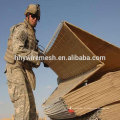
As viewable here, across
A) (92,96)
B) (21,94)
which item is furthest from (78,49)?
(21,94)

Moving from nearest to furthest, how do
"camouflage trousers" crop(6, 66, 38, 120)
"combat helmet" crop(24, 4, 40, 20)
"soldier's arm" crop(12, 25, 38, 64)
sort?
"camouflage trousers" crop(6, 66, 38, 120) → "soldier's arm" crop(12, 25, 38, 64) → "combat helmet" crop(24, 4, 40, 20)

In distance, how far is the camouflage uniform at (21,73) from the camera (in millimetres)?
3211

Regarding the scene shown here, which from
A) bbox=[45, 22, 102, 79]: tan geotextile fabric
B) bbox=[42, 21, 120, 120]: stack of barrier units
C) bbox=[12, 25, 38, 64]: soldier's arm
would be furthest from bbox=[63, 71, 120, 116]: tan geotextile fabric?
bbox=[12, 25, 38, 64]: soldier's arm

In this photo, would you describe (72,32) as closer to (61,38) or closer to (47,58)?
(61,38)

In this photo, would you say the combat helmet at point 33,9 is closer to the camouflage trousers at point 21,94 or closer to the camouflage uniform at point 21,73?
the camouflage uniform at point 21,73

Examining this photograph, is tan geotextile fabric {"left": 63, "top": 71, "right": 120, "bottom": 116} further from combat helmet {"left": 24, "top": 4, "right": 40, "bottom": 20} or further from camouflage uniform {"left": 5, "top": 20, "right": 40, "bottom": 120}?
combat helmet {"left": 24, "top": 4, "right": 40, "bottom": 20}

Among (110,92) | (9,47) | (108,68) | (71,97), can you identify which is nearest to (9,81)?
(9,47)

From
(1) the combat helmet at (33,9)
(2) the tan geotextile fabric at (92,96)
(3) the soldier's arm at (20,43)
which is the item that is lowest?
(2) the tan geotextile fabric at (92,96)

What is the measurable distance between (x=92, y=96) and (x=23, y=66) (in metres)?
1.15

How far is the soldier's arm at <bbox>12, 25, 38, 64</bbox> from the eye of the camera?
3277 millimetres

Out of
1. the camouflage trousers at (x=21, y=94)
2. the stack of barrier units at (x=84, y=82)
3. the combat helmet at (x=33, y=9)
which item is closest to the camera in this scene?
the camouflage trousers at (x=21, y=94)

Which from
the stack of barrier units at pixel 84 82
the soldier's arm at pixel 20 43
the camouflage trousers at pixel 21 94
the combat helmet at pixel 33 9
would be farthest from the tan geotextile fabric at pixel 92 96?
the combat helmet at pixel 33 9

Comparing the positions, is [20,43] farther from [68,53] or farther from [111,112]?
[111,112]

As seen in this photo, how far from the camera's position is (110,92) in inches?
145
